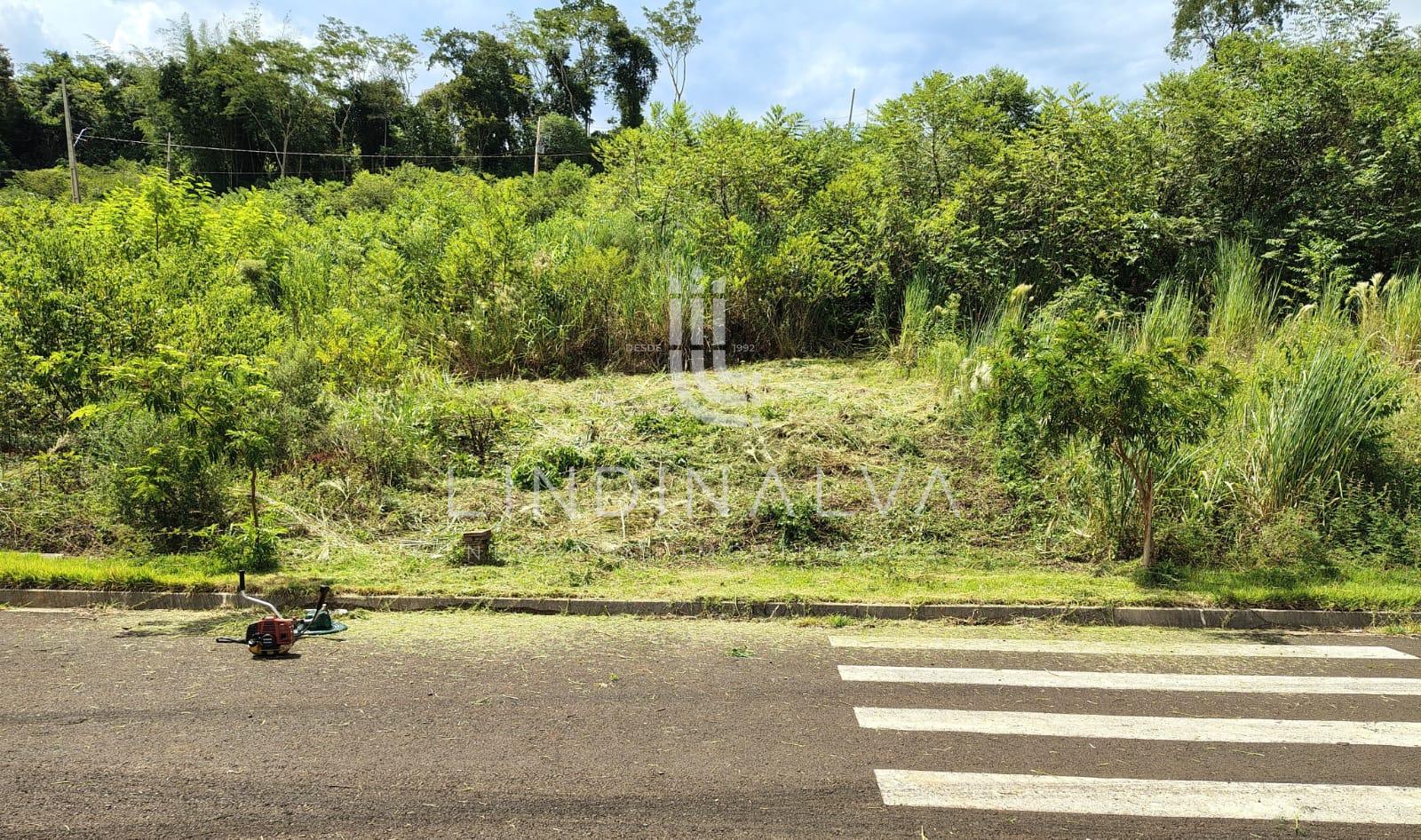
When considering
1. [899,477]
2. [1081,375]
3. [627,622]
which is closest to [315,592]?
[627,622]

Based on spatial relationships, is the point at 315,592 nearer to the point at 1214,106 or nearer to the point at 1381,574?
the point at 1381,574

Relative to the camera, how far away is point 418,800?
3668 mm

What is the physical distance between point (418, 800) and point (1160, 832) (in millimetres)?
3201

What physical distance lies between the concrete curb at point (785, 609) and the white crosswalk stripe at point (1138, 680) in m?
1.11

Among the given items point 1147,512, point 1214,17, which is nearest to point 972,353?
point 1147,512

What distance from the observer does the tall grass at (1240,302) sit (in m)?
12.0

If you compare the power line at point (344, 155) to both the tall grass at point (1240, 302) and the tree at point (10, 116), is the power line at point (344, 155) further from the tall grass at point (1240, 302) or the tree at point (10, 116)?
the tall grass at point (1240, 302)

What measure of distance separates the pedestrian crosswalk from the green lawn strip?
0.72 metres

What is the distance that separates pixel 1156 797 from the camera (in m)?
3.81

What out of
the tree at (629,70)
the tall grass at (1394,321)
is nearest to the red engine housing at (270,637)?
the tall grass at (1394,321)

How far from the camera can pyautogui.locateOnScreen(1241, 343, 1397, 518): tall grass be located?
794 cm

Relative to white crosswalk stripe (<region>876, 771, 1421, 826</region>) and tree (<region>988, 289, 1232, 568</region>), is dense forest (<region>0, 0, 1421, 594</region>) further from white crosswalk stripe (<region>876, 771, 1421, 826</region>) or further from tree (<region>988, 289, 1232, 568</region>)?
white crosswalk stripe (<region>876, 771, 1421, 826</region>)

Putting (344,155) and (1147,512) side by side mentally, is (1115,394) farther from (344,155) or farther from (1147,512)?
(344,155)

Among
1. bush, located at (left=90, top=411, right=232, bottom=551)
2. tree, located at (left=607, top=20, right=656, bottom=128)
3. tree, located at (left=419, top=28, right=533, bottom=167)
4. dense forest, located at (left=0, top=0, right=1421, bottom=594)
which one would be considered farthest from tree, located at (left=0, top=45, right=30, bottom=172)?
bush, located at (left=90, top=411, right=232, bottom=551)
